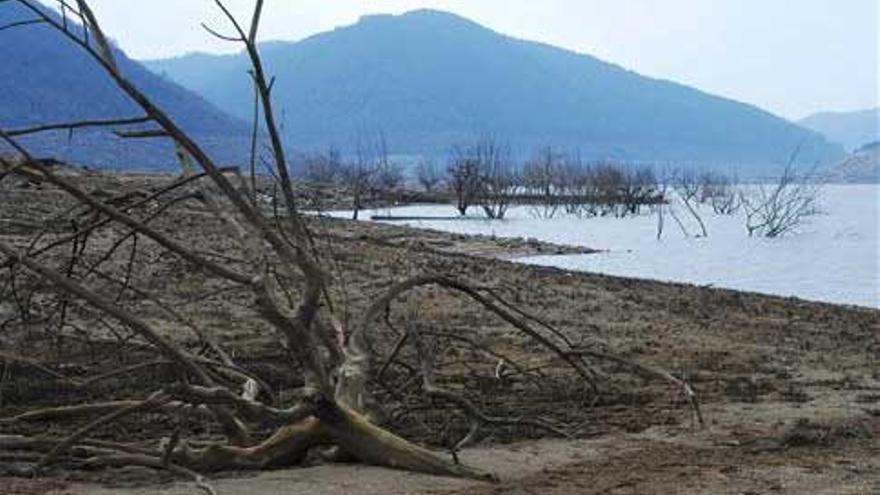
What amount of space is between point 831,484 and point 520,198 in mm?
65093

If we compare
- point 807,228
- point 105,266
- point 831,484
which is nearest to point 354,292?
point 105,266

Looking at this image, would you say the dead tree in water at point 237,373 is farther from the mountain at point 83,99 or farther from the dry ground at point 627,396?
Result: the mountain at point 83,99

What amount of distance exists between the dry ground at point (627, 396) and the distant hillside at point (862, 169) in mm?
168542

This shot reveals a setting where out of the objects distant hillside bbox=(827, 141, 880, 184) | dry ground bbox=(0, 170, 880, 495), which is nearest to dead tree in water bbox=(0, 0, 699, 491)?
dry ground bbox=(0, 170, 880, 495)

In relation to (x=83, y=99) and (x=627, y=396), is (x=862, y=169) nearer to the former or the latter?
(x=83, y=99)

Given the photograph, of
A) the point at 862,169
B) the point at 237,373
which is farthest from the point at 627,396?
the point at 862,169

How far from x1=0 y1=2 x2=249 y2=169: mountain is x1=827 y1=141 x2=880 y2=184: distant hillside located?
326ft

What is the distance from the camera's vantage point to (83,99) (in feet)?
376

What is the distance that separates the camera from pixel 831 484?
17.6ft

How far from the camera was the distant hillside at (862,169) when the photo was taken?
178 m

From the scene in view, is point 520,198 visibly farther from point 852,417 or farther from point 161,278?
point 852,417

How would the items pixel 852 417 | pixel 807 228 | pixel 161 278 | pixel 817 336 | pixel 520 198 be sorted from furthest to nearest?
pixel 520 198, pixel 807 228, pixel 161 278, pixel 817 336, pixel 852 417

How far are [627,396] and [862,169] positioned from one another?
19024cm

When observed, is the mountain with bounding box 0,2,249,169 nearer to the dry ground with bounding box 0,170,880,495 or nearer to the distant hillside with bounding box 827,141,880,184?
the dry ground with bounding box 0,170,880,495
